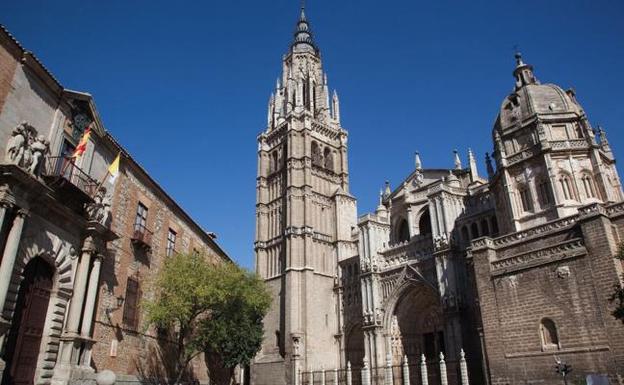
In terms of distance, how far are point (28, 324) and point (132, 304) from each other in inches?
228

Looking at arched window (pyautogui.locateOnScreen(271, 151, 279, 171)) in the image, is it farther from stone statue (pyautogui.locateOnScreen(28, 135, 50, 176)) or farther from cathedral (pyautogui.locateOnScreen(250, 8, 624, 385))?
stone statue (pyautogui.locateOnScreen(28, 135, 50, 176))

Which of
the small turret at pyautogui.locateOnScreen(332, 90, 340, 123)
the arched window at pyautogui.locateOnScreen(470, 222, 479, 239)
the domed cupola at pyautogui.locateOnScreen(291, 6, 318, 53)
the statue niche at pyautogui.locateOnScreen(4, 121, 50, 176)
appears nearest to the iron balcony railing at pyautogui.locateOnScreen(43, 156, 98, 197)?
the statue niche at pyautogui.locateOnScreen(4, 121, 50, 176)

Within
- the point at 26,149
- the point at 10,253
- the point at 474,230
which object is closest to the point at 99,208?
the point at 26,149

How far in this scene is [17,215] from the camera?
13078 mm

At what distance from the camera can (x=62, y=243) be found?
50.8 feet

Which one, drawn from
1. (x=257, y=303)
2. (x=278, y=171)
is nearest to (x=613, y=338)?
(x=257, y=303)

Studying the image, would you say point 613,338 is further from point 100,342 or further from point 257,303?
point 100,342

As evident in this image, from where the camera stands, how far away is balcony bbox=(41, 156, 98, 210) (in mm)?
14578

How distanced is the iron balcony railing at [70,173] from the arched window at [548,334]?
18.4 meters

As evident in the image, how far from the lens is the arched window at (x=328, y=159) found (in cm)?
4628

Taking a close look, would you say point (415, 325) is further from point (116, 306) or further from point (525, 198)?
point (116, 306)

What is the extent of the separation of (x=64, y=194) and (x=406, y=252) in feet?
78.5

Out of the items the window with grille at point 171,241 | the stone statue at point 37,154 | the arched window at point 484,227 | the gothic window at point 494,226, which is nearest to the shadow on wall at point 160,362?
the window with grille at point 171,241

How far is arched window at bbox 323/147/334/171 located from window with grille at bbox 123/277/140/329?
93.0 feet
